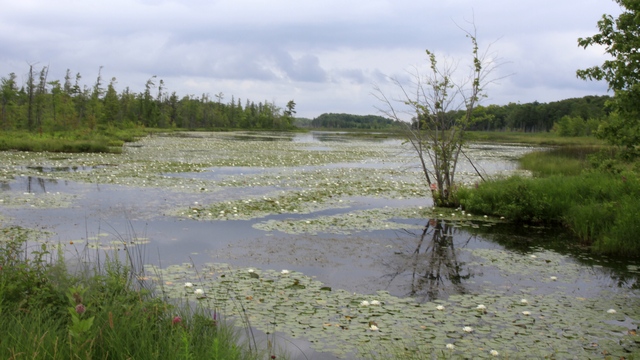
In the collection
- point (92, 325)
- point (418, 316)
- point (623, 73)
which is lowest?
point (418, 316)

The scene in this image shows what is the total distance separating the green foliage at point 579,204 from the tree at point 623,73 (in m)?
1.66

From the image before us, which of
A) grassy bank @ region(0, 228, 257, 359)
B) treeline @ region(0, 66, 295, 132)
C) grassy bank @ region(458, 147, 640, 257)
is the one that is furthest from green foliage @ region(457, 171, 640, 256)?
treeline @ region(0, 66, 295, 132)

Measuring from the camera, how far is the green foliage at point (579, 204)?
11695 millimetres

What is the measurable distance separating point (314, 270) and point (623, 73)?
8.25 metres

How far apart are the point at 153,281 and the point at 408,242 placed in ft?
21.2

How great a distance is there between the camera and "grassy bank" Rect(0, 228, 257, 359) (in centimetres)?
450

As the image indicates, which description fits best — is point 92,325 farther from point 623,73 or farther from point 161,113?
point 161,113

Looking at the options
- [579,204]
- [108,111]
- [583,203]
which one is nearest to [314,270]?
[579,204]

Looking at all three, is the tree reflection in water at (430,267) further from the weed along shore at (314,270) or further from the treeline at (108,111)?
the treeline at (108,111)

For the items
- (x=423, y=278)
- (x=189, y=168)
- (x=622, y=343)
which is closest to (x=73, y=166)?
(x=189, y=168)

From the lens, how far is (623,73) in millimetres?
11625

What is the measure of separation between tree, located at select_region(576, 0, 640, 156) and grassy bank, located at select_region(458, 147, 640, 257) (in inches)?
60.0

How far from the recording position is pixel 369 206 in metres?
17.7

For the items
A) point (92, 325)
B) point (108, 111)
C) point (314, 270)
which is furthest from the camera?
point (108, 111)
